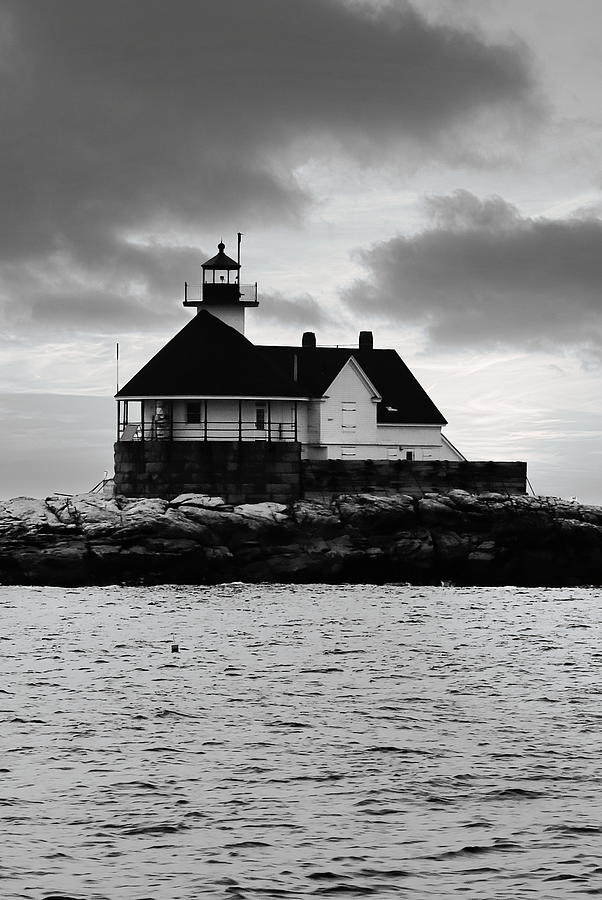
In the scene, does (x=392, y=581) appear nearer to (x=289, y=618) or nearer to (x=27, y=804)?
(x=289, y=618)

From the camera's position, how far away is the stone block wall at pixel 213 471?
4819cm

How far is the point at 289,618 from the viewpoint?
31.3 m

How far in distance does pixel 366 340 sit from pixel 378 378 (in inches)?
152

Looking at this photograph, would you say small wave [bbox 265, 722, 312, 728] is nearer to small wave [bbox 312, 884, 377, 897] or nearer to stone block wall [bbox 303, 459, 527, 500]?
small wave [bbox 312, 884, 377, 897]

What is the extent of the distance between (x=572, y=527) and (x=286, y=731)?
104 feet

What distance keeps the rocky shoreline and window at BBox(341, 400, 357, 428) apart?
889 cm

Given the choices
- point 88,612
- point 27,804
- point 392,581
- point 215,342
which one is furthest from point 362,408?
point 27,804

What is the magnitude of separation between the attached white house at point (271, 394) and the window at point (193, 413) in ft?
0.14

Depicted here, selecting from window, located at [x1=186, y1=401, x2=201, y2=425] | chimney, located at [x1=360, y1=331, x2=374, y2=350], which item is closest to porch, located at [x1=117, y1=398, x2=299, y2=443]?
window, located at [x1=186, y1=401, x2=201, y2=425]

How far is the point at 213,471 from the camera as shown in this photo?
4838cm

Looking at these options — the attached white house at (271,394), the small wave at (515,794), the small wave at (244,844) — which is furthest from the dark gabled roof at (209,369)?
the small wave at (244,844)

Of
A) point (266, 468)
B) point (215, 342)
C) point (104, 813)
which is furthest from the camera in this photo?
point (215, 342)

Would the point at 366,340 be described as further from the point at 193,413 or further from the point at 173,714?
the point at 173,714

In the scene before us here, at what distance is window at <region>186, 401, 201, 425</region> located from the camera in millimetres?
51000
